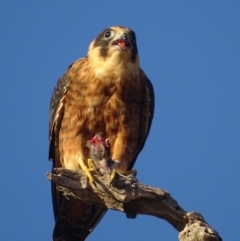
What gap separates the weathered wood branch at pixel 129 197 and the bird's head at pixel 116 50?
1.43 meters

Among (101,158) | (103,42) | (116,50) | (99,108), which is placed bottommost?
(101,158)

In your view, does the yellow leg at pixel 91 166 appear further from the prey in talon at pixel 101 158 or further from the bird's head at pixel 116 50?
the bird's head at pixel 116 50

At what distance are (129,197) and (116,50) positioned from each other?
1.84 metres

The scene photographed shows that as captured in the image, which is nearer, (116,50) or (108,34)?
(116,50)

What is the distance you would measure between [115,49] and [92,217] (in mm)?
1639

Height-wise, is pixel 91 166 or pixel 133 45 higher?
pixel 133 45

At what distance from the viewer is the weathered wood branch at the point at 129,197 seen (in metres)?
4.98

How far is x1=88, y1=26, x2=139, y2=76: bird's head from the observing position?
6543 mm

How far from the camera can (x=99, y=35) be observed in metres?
6.83

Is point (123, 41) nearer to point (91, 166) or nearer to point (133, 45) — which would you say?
point (133, 45)

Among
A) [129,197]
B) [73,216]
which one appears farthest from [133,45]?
[129,197]

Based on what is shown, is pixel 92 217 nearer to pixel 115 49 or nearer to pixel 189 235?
pixel 115 49

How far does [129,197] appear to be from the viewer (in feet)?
17.0

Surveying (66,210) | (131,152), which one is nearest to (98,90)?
(131,152)
